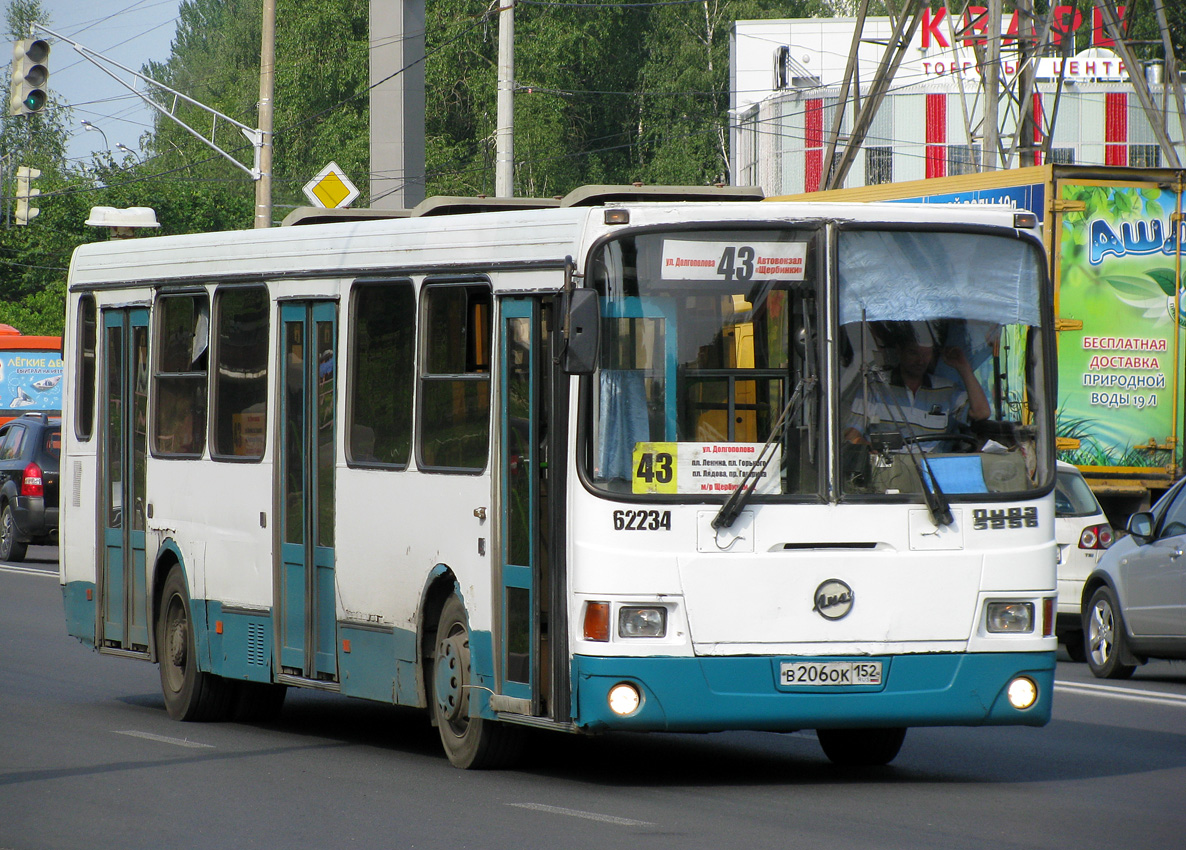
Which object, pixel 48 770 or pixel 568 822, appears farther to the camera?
pixel 48 770

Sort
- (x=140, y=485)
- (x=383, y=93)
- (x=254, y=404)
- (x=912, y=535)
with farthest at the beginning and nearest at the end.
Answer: (x=383, y=93) < (x=140, y=485) < (x=254, y=404) < (x=912, y=535)

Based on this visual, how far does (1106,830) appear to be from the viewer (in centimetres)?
785

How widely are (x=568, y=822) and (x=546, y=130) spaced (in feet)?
180

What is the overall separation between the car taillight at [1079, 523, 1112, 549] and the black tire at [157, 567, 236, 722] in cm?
765

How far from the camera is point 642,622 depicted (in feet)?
27.6

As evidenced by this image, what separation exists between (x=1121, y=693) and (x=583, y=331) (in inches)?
264

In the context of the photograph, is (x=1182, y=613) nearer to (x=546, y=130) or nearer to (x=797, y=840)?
(x=797, y=840)

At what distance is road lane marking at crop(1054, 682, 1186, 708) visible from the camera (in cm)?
1316

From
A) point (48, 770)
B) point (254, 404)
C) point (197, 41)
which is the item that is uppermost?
point (197, 41)

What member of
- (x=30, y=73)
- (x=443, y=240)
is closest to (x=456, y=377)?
(x=443, y=240)

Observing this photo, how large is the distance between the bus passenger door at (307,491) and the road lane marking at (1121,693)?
18.0 feet

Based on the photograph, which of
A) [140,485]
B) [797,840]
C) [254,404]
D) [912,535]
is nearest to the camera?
[797,840]

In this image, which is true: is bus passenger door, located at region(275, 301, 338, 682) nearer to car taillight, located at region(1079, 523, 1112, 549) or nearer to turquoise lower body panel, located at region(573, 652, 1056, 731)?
turquoise lower body panel, located at region(573, 652, 1056, 731)

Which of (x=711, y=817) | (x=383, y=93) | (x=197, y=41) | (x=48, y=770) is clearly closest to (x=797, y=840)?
(x=711, y=817)
